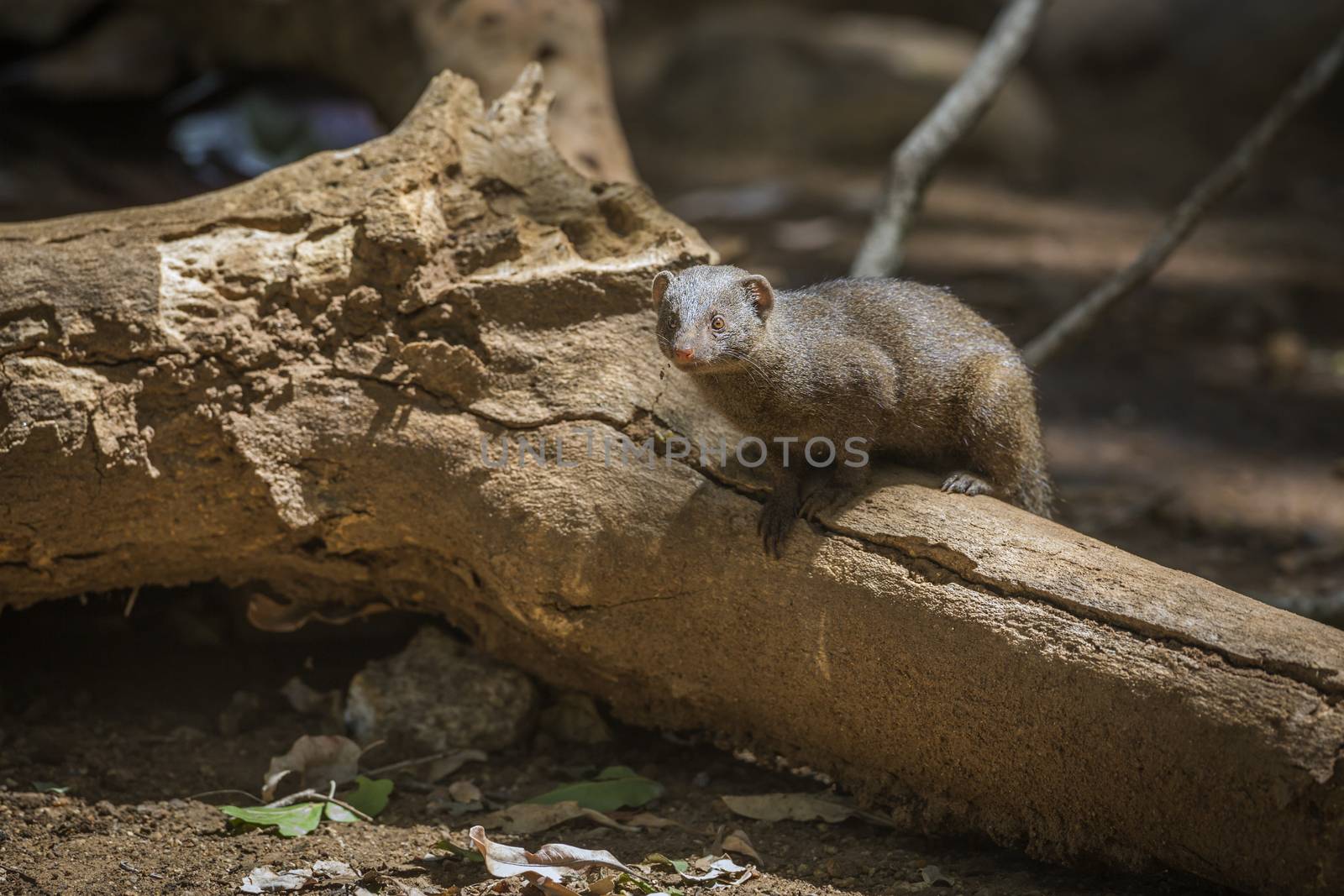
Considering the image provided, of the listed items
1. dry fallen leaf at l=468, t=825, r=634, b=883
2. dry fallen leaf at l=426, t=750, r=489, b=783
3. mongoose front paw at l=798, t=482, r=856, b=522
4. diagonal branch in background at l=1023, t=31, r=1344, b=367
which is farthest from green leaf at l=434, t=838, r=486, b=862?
diagonal branch in background at l=1023, t=31, r=1344, b=367

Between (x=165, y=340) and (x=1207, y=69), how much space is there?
408 inches

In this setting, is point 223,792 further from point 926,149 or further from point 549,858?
point 926,149

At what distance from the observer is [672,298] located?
3.15 m

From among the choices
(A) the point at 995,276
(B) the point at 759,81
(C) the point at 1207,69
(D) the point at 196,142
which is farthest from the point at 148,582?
(C) the point at 1207,69

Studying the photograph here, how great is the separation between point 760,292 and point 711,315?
19 cm

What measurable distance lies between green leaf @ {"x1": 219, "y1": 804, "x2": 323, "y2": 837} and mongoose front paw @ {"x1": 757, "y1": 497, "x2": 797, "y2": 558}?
4.59 ft

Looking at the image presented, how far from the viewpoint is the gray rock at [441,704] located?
3600 mm

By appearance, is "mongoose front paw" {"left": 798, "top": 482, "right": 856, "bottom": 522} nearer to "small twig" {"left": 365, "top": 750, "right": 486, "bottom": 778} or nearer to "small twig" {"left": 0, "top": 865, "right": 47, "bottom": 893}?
"small twig" {"left": 365, "top": 750, "right": 486, "bottom": 778}

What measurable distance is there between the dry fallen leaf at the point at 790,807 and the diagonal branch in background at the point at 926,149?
2215mm

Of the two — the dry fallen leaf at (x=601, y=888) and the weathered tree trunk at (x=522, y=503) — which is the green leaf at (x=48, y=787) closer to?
the weathered tree trunk at (x=522, y=503)

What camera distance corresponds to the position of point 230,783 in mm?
3400

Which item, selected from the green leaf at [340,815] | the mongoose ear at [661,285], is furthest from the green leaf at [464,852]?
the mongoose ear at [661,285]

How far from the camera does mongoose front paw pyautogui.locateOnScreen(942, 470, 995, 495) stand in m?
3.29

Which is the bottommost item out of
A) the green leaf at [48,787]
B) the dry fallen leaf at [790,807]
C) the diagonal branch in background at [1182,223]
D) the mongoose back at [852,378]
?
the green leaf at [48,787]
